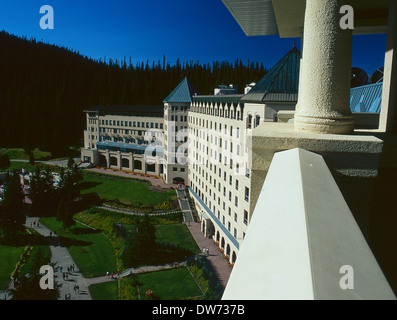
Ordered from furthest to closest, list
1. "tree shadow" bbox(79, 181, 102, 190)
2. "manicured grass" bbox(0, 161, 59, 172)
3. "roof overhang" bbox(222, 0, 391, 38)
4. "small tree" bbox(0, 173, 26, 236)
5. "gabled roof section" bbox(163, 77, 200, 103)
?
"manicured grass" bbox(0, 161, 59, 172), "tree shadow" bbox(79, 181, 102, 190), "gabled roof section" bbox(163, 77, 200, 103), "small tree" bbox(0, 173, 26, 236), "roof overhang" bbox(222, 0, 391, 38)

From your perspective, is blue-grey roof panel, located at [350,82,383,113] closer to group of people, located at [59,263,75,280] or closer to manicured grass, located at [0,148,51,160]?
group of people, located at [59,263,75,280]

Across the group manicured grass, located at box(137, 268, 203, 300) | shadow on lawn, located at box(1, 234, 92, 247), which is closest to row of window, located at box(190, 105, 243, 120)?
manicured grass, located at box(137, 268, 203, 300)

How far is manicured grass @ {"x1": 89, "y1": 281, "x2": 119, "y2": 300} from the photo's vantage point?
109ft

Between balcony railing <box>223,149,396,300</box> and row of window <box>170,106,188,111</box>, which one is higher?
row of window <box>170,106,188,111</box>

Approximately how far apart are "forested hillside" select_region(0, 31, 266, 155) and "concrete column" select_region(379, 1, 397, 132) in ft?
335

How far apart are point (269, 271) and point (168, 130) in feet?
221

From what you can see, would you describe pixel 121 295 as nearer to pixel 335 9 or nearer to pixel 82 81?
pixel 335 9

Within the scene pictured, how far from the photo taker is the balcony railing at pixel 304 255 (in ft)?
5.03

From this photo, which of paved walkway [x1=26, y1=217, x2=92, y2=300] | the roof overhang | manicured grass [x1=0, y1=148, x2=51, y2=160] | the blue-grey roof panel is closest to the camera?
the roof overhang

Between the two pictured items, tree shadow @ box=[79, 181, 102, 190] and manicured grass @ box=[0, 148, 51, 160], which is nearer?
tree shadow @ box=[79, 181, 102, 190]

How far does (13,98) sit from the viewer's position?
4496 inches

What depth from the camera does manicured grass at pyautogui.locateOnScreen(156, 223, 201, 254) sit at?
145ft

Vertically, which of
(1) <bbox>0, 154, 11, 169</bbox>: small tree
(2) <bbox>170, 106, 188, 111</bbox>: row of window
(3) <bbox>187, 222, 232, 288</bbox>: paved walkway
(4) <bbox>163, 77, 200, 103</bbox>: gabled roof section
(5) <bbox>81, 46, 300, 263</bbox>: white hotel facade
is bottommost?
(3) <bbox>187, 222, 232, 288</bbox>: paved walkway

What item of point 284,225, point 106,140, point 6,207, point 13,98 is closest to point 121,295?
point 6,207
